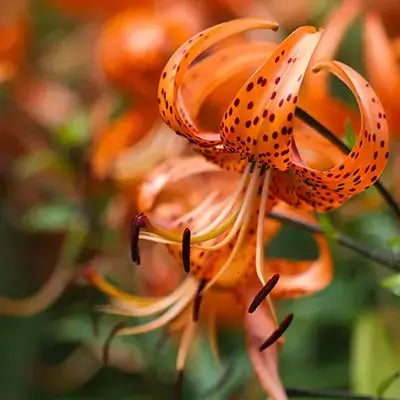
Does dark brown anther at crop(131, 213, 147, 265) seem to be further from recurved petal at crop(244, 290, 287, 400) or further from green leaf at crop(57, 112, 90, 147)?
green leaf at crop(57, 112, 90, 147)

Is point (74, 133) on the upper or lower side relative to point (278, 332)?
lower

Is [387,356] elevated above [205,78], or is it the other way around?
[205,78]

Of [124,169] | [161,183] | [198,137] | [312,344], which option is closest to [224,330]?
[312,344]

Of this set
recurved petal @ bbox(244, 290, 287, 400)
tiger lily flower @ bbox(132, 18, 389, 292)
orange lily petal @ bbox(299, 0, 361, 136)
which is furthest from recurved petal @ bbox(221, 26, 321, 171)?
orange lily petal @ bbox(299, 0, 361, 136)

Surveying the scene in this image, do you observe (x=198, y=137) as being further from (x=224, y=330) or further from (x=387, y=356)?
(x=224, y=330)

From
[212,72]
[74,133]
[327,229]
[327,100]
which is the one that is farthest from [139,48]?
[327,229]

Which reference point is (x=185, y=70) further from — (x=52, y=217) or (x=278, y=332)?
(x=52, y=217)
